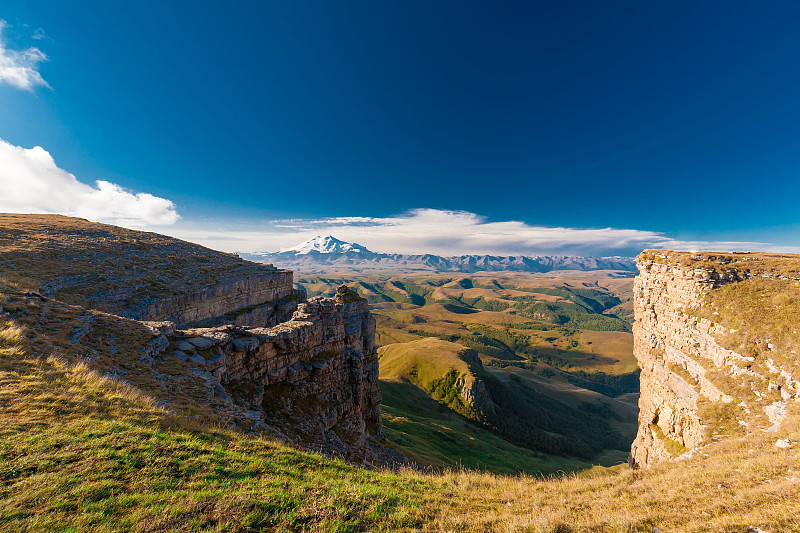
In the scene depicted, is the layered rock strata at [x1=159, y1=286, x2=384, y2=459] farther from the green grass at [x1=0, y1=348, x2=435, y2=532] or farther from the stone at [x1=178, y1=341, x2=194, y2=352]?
the green grass at [x1=0, y1=348, x2=435, y2=532]

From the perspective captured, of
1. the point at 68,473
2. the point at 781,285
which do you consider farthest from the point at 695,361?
the point at 68,473

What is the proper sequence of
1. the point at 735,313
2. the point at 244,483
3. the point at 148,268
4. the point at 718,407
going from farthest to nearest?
1. the point at 148,268
2. the point at 735,313
3. the point at 718,407
4. the point at 244,483

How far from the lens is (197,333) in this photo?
2159 centimetres

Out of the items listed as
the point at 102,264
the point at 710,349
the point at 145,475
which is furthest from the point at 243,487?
the point at 102,264

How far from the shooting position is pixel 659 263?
3003cm

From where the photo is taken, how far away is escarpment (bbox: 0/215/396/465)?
16.5 meters

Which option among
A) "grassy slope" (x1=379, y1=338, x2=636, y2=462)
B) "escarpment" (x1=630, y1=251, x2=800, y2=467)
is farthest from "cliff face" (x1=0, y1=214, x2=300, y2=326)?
"escarpment" (x1=630, y1=251, x2=800, y2=467)

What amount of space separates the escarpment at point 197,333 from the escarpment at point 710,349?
26918 mm

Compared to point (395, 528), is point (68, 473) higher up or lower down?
higher up

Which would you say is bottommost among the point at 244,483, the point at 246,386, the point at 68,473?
the point at 246,386

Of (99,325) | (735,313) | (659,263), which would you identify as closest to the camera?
(99,325)

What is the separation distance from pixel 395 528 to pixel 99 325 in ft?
74.9

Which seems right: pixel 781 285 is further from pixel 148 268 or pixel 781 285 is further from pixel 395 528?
pixel 148 268

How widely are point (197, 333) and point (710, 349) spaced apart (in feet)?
137
